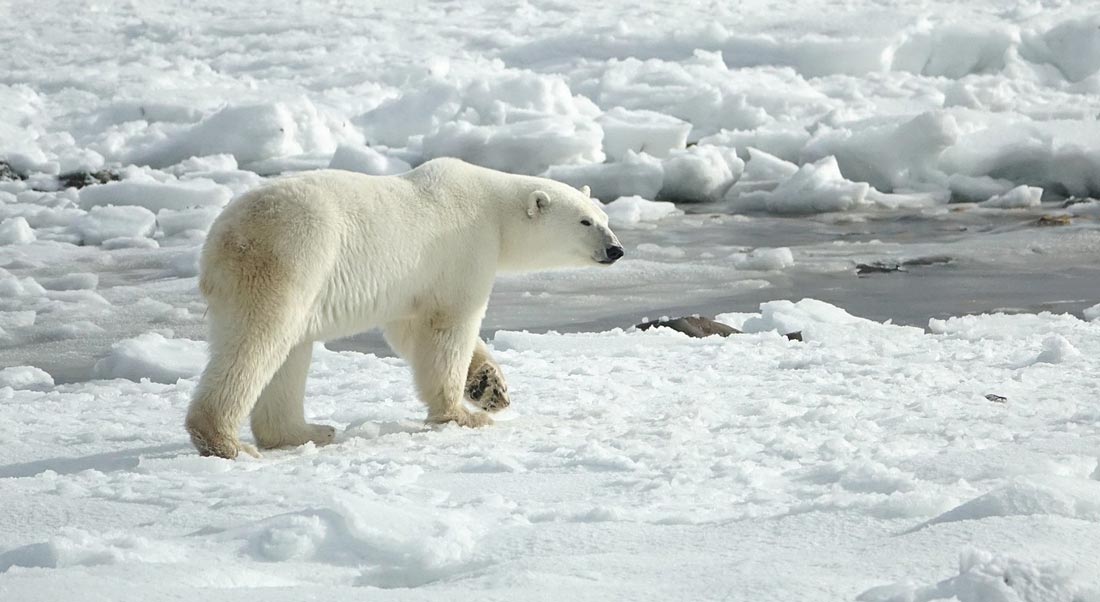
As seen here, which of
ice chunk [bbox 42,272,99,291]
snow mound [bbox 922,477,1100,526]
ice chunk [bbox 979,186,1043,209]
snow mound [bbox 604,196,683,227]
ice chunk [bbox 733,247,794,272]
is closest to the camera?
snow mound [bbox 922,477,1100,526]

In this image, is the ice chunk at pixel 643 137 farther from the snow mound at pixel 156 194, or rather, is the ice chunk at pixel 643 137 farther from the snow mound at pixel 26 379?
the snow mound at pixel 26 379

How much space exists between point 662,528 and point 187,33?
20.1m

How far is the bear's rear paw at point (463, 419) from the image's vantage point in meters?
4.31

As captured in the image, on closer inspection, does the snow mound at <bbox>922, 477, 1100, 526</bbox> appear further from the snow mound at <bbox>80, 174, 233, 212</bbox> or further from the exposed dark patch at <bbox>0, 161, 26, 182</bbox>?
the exposed dark patch at <bbox>0, 161, 26, 182</bbox>

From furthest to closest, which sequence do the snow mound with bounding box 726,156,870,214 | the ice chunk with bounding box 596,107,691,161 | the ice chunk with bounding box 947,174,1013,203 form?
the ice chunk with bounding box 596,107,691,161, the ice chunk with bounding box 947,174,1013,203, the snow mound with bounding box 726,156,870,214

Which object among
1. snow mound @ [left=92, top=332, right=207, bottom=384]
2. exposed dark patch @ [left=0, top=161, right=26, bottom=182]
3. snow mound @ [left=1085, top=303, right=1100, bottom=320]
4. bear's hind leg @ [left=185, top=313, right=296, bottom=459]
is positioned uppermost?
bear's hind leg @ [left=185, top=313, right=296, bottom=459]

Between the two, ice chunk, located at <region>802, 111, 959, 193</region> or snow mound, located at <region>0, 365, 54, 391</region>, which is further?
ice chunk, located at <region>802, 111, 959, 193</region>

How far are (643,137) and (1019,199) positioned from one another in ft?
13.3

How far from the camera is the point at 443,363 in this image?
4281 mm

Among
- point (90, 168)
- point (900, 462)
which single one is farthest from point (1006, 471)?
point (90, 168)

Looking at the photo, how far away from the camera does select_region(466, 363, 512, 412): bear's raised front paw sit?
454cm

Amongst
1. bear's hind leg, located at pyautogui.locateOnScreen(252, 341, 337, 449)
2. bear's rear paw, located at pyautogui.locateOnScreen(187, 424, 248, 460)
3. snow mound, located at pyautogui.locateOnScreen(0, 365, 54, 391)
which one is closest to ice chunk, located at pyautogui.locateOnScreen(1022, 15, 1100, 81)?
snow mound, located at pyautogui.locateOnScreen(0, 365, 54, 391)

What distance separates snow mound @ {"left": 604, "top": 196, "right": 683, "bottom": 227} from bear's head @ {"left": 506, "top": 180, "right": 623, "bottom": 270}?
7.04m

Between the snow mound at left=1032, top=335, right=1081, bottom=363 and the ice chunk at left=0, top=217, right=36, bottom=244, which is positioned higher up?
the snow mound at left=1032, top=335, right=1081, bottom=363
